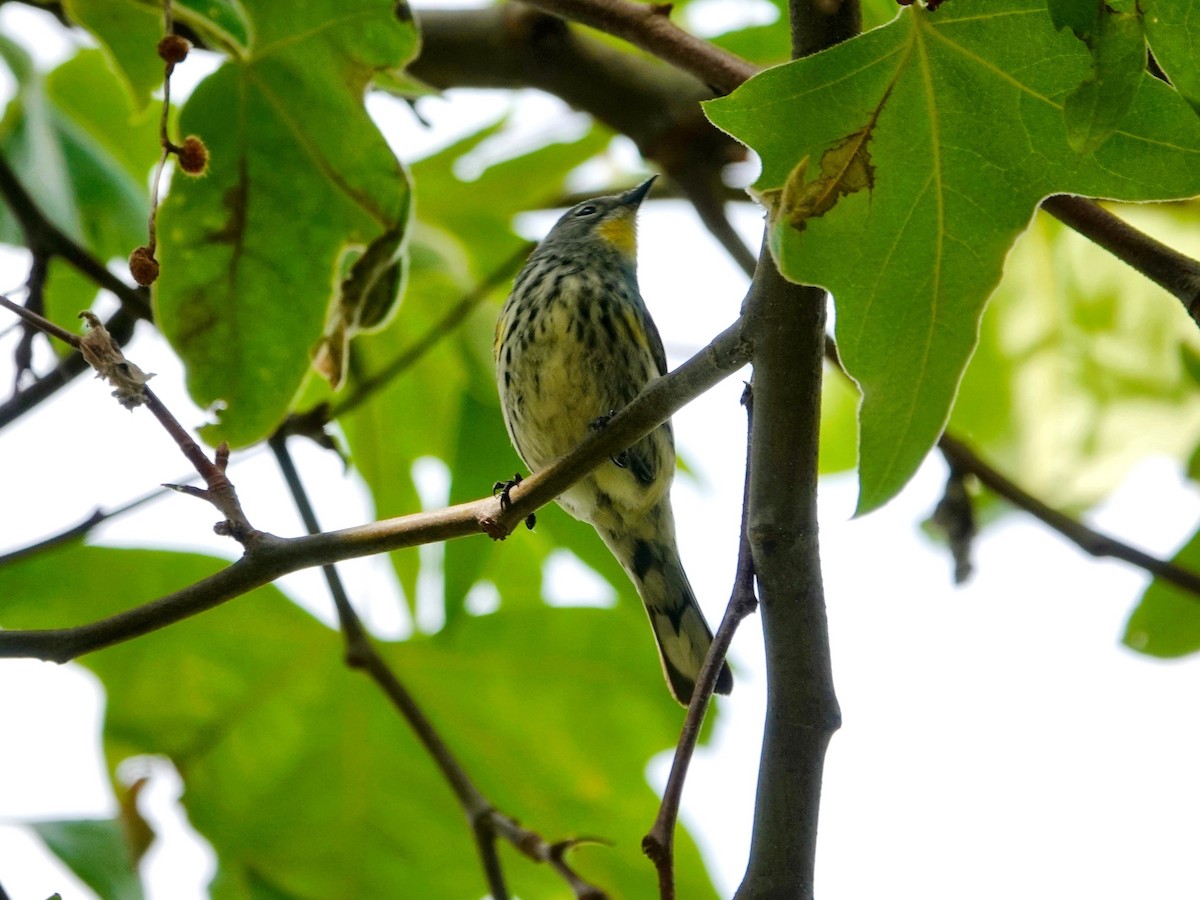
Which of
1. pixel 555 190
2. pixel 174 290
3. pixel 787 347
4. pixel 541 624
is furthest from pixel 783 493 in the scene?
pixel 555 190

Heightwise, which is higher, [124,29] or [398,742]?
[124,29]

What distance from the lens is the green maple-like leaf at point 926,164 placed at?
5.63 feet

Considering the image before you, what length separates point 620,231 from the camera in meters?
4.62

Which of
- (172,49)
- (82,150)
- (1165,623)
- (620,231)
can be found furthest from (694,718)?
(620,231)

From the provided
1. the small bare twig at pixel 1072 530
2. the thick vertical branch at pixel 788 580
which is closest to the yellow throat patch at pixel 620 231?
the small bare twig at pixel 1072 530

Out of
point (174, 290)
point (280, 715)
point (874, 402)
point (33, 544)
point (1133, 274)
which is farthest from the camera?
point (1133, 274)

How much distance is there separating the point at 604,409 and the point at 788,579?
6.62 ft

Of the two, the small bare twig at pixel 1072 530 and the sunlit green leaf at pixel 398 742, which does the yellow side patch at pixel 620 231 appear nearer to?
the sunlit green leaf at pixel 398 742

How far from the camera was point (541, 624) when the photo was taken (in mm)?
3562

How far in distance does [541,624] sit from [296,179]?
4.41 feet

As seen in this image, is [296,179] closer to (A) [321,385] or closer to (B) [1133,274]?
(A) [321,385]

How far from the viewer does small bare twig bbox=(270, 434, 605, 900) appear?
2.92 metres

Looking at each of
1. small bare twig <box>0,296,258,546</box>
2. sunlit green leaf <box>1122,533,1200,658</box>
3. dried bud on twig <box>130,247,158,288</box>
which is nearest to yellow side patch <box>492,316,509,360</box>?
sunlit green leaf <box>1122,533,1200,658</box>

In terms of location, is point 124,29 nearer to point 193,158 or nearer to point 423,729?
point 193,158
